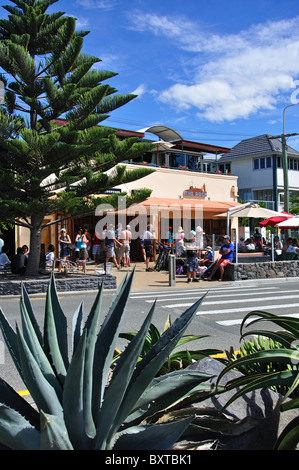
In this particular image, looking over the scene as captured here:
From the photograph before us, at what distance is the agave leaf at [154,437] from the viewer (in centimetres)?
182

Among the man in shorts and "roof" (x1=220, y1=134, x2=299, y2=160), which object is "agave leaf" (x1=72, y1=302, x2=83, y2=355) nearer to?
the man in shorts

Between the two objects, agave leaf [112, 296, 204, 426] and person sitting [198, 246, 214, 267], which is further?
person sitting [198, 246, 214, 267]

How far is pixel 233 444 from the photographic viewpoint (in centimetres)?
218

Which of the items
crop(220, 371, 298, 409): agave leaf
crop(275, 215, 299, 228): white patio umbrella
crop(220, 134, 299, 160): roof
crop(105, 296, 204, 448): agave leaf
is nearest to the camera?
crop(105, 296, 204, 448): agave leaf

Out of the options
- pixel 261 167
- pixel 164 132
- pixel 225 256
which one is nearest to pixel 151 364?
pixel 225 256

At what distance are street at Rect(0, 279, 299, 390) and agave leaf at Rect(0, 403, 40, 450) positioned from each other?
2.74m

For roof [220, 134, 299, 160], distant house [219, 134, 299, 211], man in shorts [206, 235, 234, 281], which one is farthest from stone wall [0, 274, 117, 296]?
roof [220, 134, 299, 160]

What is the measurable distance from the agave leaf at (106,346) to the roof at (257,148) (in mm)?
37556

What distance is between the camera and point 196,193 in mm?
25719

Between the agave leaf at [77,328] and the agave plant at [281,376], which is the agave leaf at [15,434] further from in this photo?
the agave plant at [281,376]

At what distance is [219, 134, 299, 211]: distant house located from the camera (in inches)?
1506

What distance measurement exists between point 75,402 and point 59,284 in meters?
9.64

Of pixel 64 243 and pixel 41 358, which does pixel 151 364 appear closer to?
pixel 41 358

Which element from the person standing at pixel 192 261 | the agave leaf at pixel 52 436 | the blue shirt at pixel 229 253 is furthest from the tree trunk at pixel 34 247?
the agave leaf at pixel 52 436
